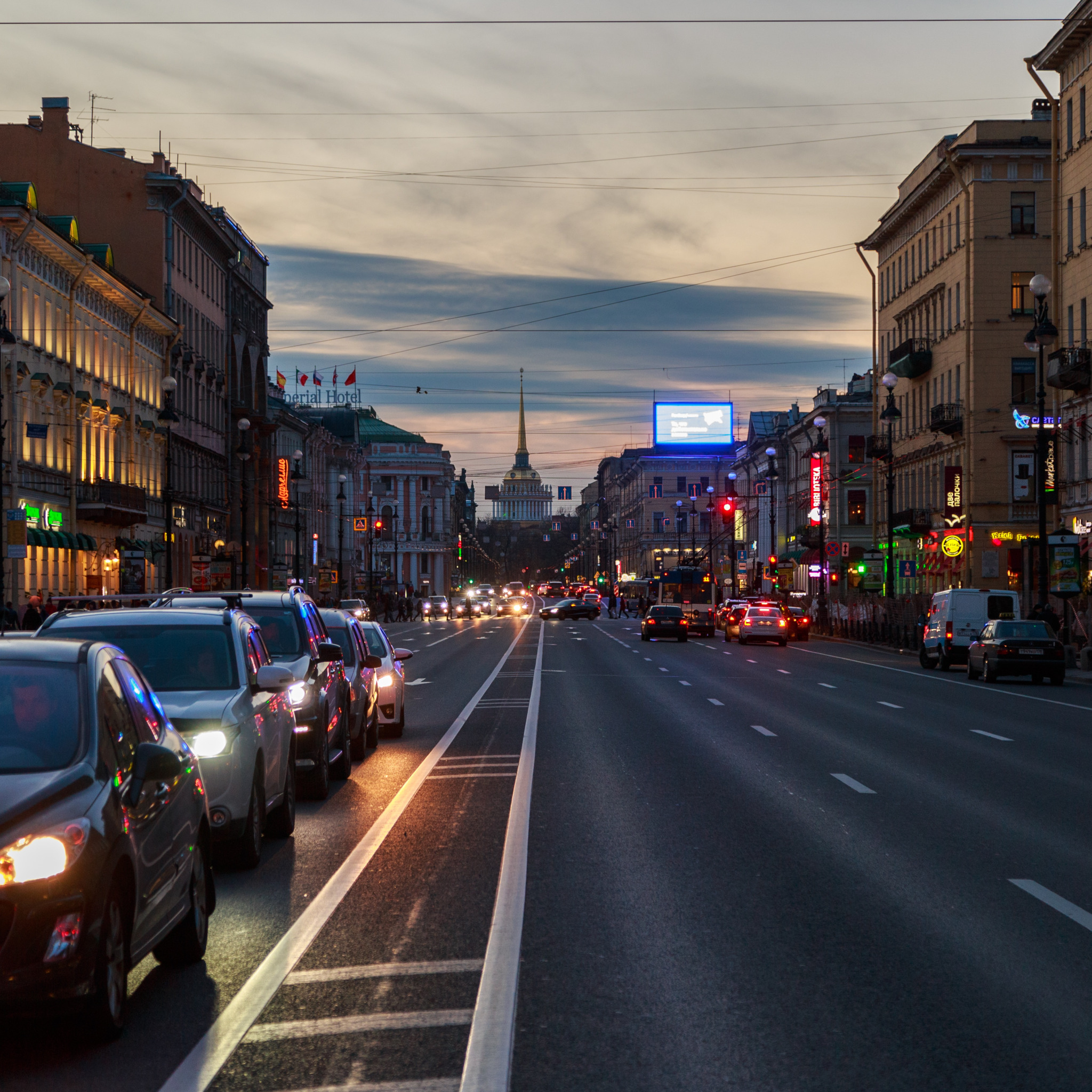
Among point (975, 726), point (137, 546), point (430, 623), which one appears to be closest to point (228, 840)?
point (975, 726)

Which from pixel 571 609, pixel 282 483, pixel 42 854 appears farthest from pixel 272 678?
pixel 571 609

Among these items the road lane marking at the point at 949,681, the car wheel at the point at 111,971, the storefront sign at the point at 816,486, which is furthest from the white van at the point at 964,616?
the storefront sign at the point at 816,486

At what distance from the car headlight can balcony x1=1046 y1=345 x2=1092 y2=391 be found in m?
48.9

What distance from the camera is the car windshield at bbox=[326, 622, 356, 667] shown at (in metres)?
18.8

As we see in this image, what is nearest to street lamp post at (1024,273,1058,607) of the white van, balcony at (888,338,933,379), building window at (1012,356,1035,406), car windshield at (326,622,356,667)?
the white van

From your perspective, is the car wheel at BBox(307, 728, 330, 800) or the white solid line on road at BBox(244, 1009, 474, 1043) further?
the car wheel at BBox(307, 728, 330, 800)

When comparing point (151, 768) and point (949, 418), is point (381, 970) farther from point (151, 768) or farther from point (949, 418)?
point (949, 418)

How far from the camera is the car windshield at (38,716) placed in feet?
22.0

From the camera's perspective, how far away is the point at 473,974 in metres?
7.53

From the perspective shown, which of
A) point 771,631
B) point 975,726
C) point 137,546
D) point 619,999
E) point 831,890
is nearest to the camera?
point 619,999

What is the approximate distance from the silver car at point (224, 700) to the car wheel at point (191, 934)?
7.50 feet

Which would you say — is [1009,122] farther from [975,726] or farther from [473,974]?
[473,974]

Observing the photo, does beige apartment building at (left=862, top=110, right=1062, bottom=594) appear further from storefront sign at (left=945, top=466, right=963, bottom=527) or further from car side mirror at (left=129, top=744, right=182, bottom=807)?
car side mirror at (left=129, top=744, right=182, bottom=807)

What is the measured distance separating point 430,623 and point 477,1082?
101 meters
